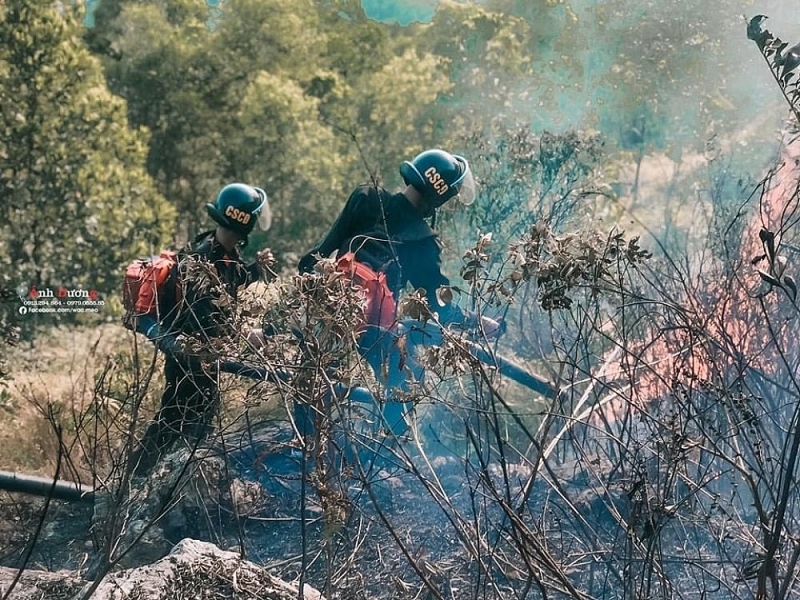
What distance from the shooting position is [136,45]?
1024 centimetres

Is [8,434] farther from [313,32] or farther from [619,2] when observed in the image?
[619,2]

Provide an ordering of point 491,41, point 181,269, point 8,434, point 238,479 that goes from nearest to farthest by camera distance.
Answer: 1. point 181,269
2. point 238,479
3. point 8,434
4. point 491,41

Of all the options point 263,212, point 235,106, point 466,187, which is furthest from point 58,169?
point 466,187

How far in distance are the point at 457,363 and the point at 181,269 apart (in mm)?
1196

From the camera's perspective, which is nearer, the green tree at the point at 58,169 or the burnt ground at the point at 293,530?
the burnt ground at the point at 293,530

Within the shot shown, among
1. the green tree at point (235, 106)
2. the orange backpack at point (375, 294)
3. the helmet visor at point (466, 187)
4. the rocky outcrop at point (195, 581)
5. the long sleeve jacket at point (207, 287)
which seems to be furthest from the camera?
the green tree at point (235, 106)

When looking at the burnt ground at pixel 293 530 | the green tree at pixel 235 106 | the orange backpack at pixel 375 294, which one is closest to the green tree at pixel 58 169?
the green tree at pixel 235 106

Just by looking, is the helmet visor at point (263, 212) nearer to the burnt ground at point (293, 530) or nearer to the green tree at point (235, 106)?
the burnt ground at point (293, 530)

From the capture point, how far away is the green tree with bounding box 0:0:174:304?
748 cm

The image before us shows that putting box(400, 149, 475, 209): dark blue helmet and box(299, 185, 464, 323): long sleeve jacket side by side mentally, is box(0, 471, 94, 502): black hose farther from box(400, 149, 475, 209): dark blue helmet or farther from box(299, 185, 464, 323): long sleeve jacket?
box(400, 149, 475, 209): dark blue helmet

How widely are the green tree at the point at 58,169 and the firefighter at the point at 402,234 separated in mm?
4179

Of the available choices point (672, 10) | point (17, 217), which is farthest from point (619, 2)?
point (17, 217)

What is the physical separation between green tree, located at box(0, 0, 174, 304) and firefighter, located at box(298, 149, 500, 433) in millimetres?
4179

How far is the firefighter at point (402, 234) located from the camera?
3.76 meters
